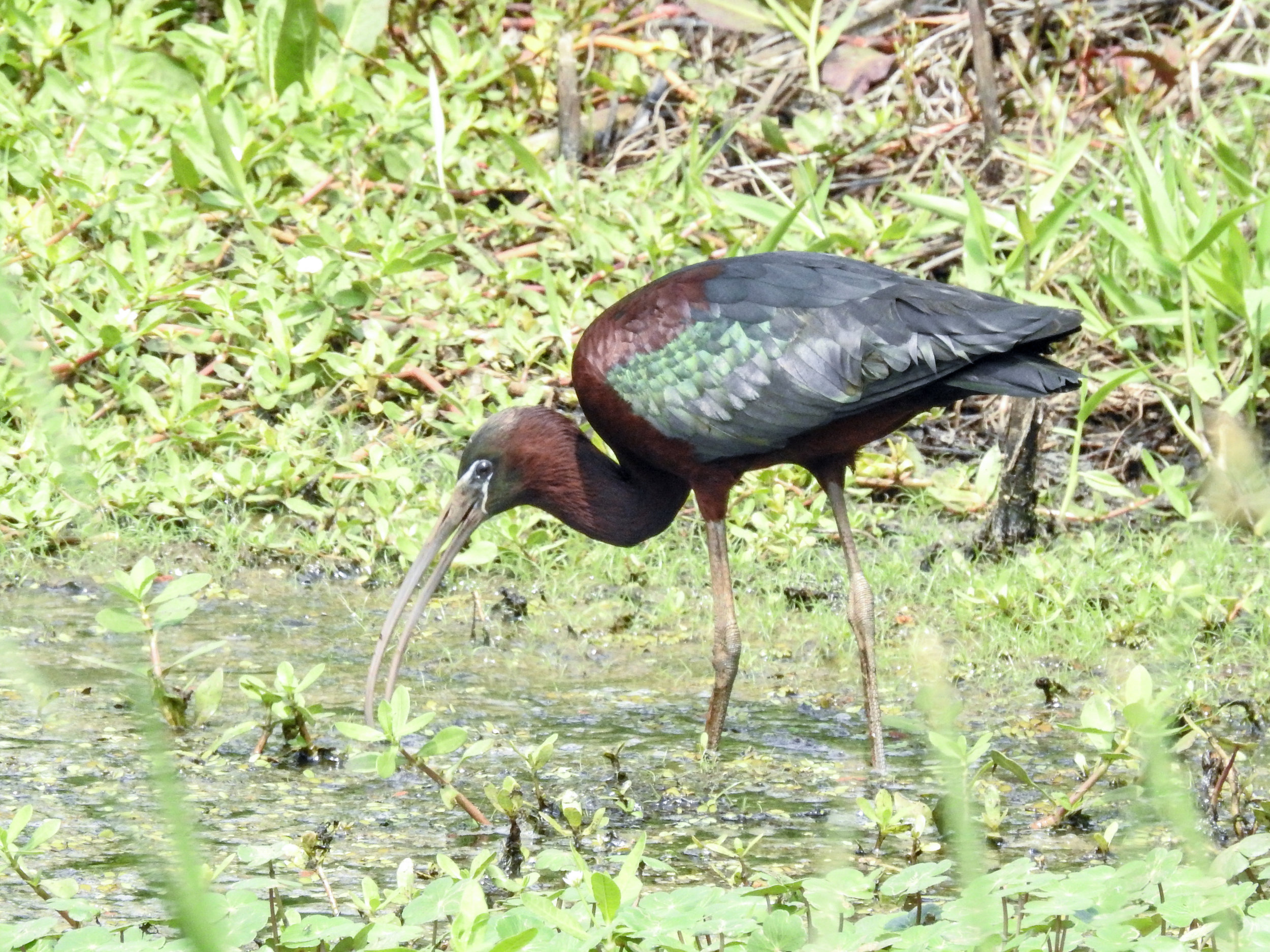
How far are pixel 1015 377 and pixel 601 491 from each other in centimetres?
120

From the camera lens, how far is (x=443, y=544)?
471cm

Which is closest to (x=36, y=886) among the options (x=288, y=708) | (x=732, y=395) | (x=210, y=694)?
(x=288, y=708)

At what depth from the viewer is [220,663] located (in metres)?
4.71

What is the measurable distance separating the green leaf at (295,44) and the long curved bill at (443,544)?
3.13 m

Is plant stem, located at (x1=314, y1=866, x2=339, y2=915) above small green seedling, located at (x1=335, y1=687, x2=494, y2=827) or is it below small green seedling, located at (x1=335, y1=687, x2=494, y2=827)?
below

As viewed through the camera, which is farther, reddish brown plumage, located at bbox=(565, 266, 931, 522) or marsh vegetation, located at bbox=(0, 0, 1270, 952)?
reddish brown plumage, located at bbox=(565, 266, 931, 522)

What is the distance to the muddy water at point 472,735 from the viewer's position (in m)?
3.48

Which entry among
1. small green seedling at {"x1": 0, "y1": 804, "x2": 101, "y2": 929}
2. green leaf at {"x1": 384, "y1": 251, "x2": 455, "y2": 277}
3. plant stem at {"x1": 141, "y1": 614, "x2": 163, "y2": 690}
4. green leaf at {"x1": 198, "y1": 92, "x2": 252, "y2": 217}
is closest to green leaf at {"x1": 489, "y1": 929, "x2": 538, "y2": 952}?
small green seedling at {"x1": 0, "y1": 804, "x2": 101, "y2": 929}

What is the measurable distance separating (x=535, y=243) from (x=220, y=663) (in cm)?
275

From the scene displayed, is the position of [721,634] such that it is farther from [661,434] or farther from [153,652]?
[153,652]

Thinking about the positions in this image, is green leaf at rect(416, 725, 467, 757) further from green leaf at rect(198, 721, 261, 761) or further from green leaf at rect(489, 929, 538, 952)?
green leaf at rect(489, 929, 538, 952)

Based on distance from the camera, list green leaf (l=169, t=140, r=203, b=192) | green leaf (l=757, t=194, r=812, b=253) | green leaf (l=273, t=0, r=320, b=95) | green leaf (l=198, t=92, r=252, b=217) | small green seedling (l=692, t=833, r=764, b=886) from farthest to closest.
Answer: green leaf (l=273, t=0, r=320, b=95) → green leaf (l=169, t=140, r=203, b=192) → green leaf (l=198, t=92, r=252, b=217) → green leaf (l=757, t=194, r=812, b=253) → small green seedling (l=692, t=833, r=764, b=886)

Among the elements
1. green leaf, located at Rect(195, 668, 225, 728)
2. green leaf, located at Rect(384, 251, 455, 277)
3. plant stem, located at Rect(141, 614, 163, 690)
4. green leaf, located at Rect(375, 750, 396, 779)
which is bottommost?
green leaf, located at Rect(375, 750, 396, 779)

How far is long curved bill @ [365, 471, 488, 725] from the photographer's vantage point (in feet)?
14.8
